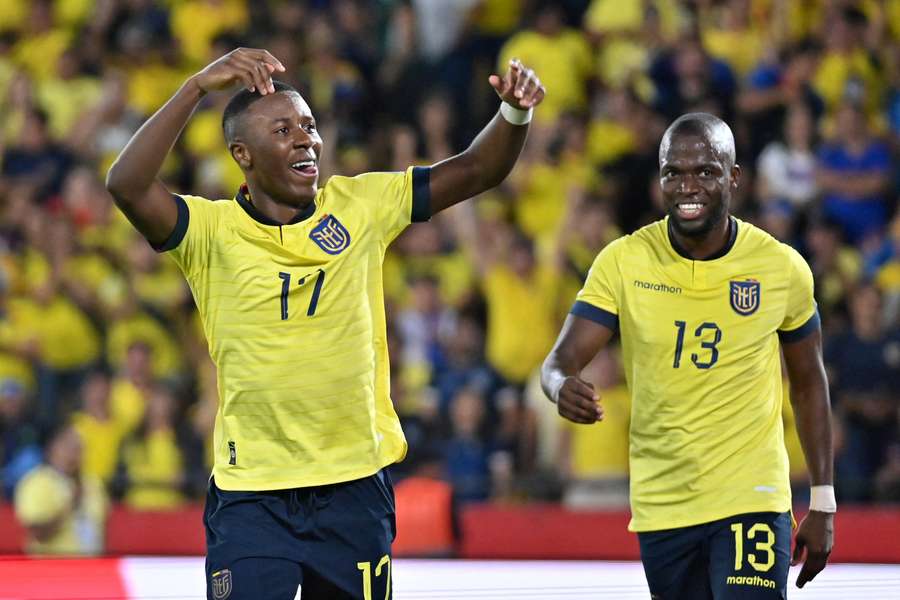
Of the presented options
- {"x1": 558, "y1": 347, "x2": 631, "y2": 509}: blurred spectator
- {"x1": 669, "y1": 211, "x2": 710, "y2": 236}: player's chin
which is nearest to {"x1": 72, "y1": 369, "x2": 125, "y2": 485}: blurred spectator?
{"x1": 558, "y1": 347, "x2": 631, "y2": 509}: blurred spectator

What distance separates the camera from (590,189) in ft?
35.0

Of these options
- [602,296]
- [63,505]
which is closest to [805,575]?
[602,296]

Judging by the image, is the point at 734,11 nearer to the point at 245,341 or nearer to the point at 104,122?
the point at 104,122

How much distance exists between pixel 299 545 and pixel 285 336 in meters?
0.59

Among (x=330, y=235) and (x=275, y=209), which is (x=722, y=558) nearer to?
(x=330, y=235)

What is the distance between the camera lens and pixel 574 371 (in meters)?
4.96

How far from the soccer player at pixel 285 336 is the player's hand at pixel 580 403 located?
57 centimetres

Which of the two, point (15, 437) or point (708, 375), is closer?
point (708, 375)

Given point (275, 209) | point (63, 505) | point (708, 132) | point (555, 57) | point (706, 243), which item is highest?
point (555, 57)

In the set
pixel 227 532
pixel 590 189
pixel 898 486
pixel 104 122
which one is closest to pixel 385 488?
pixel 227 532

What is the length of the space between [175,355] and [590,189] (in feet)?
9.54

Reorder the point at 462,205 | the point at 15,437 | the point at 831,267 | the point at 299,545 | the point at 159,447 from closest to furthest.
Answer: the point at 299,545 < the point at 831,267 < the point at 159,447 < the point at 15,437 < the point at 462,205

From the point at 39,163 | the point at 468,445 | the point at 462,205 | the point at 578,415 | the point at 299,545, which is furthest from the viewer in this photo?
the point at 39,163

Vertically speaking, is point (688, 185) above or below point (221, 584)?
above
